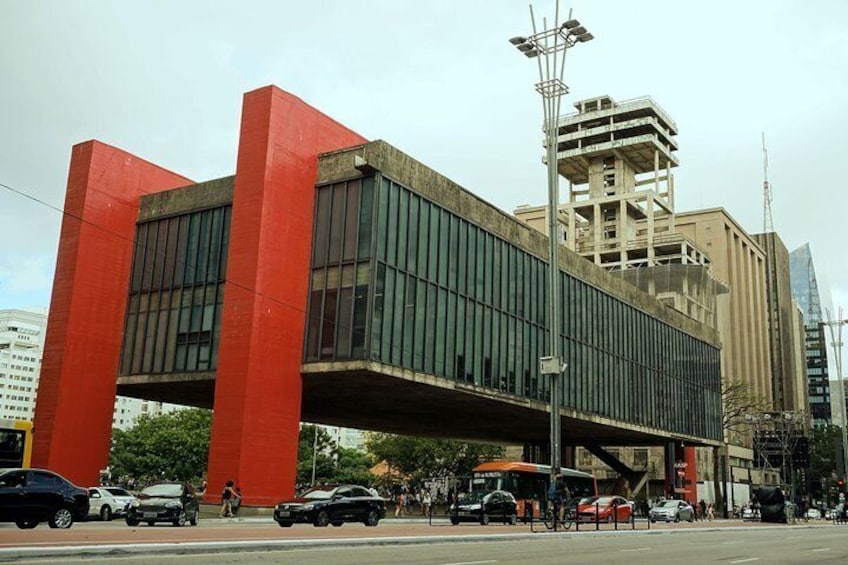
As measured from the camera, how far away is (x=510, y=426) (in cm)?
5612

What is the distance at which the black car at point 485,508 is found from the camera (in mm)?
35125

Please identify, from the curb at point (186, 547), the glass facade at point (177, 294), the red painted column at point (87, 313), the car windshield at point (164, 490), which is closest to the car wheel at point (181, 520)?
the car windshield at point (164, 490)

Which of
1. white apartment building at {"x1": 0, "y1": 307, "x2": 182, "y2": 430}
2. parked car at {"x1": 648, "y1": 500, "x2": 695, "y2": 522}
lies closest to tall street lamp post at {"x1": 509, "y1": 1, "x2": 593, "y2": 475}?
parked car at {"x1": 648, "y1": 500, "x2": 695, "y2": 522}

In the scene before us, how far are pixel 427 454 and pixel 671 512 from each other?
3486 centimetres

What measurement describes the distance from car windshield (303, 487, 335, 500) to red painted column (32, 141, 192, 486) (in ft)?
49.5

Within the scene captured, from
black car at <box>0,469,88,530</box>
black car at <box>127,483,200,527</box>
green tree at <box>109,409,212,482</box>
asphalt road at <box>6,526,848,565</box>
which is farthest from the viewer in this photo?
green tree at <box>109,409,212,482</box>

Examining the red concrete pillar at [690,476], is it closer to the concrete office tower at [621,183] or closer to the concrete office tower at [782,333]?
the concrete office tower at [621,183]

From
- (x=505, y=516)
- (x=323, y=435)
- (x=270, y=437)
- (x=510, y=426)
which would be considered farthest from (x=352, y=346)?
(x=323, y=435)

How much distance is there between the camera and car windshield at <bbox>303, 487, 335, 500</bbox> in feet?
92.5

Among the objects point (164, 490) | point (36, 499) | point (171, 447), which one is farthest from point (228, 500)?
point (171, 447)

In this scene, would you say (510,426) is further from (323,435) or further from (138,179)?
(323,435)

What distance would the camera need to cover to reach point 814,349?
193 meters

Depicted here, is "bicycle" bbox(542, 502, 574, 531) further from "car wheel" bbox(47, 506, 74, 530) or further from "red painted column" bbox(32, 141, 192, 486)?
"red painted column" bbox(32, 141, 192, 486)

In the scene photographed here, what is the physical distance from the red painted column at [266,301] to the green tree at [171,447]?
52025 millimetres
